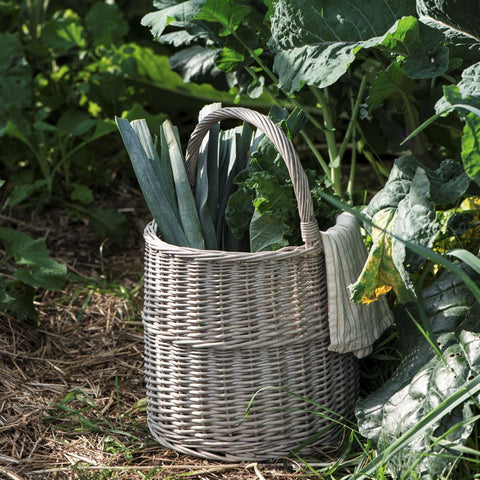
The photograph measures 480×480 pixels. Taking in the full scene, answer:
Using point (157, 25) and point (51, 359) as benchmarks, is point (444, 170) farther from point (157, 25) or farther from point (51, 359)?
point (51, 359)

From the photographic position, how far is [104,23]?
9.29 feet

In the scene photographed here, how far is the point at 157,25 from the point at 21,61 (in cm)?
96

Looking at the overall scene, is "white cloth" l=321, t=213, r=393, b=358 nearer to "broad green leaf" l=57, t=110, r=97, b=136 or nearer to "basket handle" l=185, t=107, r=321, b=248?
"basket handle" l=185, t=107, r=321, b=248

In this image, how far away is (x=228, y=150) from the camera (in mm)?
1814

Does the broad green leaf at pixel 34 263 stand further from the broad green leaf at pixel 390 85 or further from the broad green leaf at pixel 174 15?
the broad green leaf at pixel 390 85

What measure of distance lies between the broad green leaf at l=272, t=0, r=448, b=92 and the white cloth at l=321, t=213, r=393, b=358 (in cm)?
36

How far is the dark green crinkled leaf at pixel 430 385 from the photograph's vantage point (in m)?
1.46

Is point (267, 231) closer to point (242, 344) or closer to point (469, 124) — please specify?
point (242, 344)

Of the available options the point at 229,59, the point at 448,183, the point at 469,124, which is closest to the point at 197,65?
the point at 229,59

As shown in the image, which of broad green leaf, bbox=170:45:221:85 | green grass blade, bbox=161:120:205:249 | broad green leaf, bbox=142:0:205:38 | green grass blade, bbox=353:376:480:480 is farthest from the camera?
broad green leaf, bbox=170:45:221:85

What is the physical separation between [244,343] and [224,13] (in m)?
0.87

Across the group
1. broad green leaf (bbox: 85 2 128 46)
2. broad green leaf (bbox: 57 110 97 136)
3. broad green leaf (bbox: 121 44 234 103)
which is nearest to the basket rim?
broad green leaf (bbox: 57 110 97 136)

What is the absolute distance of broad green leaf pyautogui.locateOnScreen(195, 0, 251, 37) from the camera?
6.15 feet

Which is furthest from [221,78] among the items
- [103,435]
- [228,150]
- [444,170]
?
[103,435]
